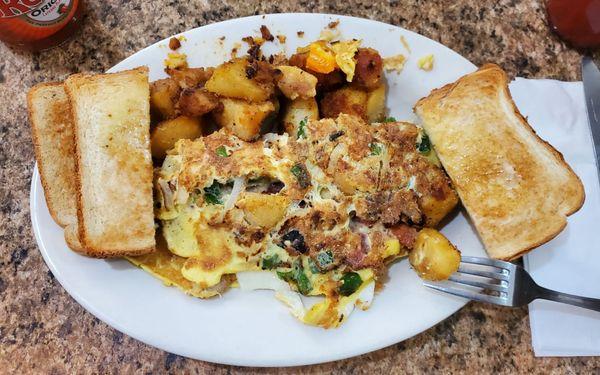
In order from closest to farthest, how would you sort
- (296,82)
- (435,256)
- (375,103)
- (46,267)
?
(435,256) < (296,82) < (375,103) < (46,267)

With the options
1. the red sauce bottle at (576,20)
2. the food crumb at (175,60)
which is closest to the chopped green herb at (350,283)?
the food crumb at (175,60)

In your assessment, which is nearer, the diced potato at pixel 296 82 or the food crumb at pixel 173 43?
the diced potato at pixel 296 82

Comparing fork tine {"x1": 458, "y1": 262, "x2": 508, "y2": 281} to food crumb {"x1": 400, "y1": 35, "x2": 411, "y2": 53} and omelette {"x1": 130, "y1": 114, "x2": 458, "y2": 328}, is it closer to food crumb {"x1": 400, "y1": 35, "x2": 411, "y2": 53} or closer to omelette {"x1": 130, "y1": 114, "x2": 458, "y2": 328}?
omelette {"x1": 130, "y1": 114, "x2": 458, "y2": 328}

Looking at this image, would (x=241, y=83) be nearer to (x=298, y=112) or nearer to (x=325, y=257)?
(x=298, y=112)

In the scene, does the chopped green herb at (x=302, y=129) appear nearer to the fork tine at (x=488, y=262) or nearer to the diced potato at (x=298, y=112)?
the diced potato at (x=298, y=112)

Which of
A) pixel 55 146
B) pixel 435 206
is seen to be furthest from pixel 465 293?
pixel 55 146

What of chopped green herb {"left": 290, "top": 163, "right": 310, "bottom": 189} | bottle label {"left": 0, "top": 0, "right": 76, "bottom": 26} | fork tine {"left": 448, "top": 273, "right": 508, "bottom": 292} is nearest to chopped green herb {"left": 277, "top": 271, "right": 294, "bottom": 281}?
chopped green herb {"left": 290, "top": 163, "right": 310, "bottom": 189}
